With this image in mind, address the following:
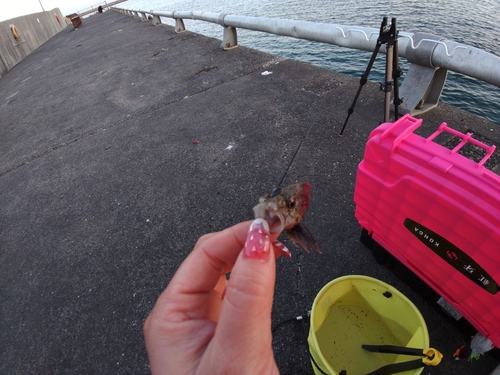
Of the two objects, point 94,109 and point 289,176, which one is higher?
point 94,109

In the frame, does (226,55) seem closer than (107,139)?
No

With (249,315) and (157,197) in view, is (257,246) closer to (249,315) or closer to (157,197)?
(249,315)

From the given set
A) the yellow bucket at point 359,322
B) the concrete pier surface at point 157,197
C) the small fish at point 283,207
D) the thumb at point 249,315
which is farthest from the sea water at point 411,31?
the thumb at point 249,315

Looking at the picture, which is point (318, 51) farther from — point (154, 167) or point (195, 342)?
point (195, 342)

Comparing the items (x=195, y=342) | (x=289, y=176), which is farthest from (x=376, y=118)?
(x=195, y=342)

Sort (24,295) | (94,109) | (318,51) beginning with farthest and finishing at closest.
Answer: (318,51) < (94,109) < (24,295)

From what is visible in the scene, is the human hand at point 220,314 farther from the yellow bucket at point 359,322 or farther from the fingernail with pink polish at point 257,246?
the yellow bucket at point 359,322

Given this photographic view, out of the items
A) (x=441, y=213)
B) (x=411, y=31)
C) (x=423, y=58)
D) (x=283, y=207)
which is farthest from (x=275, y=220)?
(x=411, y=31)

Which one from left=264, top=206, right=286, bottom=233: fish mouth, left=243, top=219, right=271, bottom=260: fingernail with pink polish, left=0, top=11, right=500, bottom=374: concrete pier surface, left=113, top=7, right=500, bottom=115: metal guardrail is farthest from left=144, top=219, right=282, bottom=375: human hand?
left=113, top=7, right=500, bottom=115: metal guardrail
